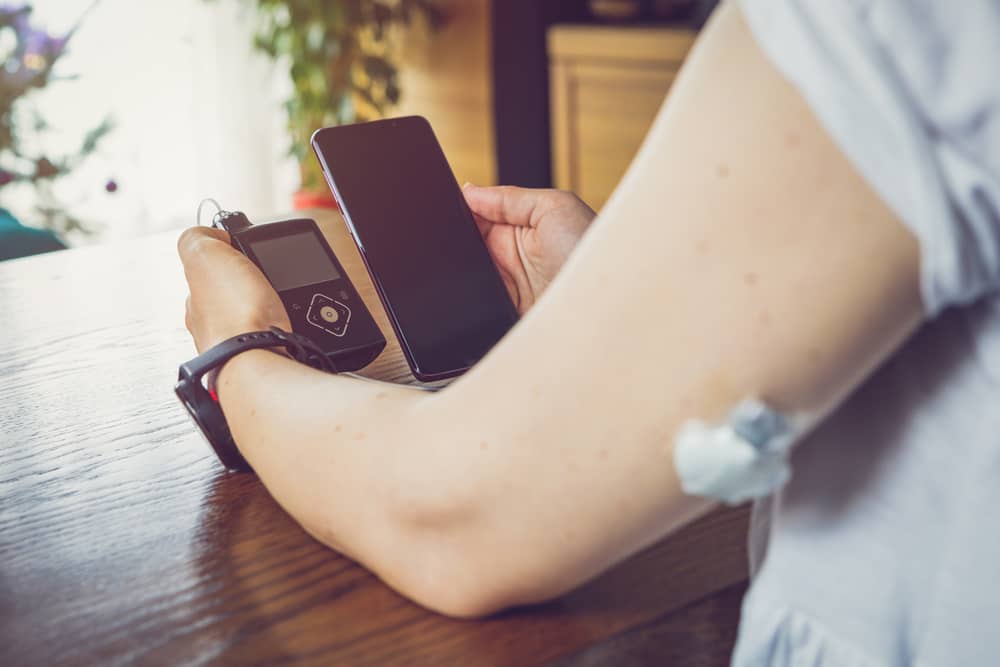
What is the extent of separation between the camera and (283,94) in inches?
134

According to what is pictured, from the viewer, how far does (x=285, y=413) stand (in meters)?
0.54

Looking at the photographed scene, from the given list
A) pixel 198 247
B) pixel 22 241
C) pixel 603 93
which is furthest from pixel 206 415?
pixel 603 93

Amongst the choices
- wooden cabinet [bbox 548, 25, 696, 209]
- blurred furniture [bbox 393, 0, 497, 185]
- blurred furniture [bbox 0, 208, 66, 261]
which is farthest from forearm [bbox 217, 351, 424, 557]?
blurred furniture [bbox 393, 0, 497, 185]

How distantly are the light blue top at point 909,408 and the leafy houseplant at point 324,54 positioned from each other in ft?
8.52

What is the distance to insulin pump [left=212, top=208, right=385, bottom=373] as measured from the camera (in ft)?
2.49

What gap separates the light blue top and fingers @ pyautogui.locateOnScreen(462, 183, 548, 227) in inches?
16.3

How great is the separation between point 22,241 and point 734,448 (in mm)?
1145

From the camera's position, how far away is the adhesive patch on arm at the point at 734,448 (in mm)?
381

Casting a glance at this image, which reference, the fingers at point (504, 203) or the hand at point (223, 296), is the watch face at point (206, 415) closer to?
the hand at point (223, 296)

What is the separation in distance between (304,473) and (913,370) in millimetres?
285

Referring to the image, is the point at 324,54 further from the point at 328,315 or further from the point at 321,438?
the point at 321,438

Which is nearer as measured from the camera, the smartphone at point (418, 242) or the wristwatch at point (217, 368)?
→ the wristwatch at point (217, 368)

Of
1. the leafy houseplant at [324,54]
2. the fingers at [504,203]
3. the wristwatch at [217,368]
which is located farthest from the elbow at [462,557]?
the leafy houseplant at [324,54]

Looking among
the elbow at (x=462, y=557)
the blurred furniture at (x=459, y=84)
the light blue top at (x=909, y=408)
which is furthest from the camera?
the blurred furniture at (x=459, y=84)
